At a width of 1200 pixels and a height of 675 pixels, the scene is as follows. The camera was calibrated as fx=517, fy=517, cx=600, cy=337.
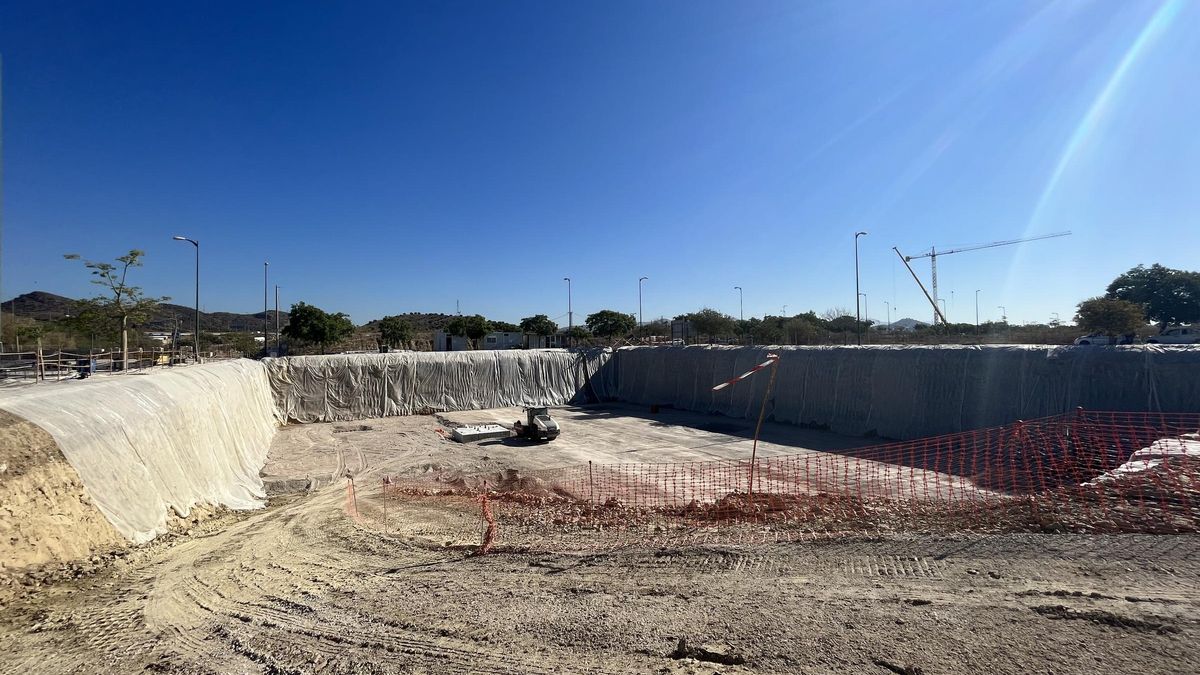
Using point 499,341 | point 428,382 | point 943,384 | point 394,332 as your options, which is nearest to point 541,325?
point 499,341

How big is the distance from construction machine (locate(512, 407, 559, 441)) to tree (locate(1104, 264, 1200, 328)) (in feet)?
187

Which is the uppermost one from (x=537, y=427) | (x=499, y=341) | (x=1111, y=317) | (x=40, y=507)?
(x=1111, y=317)

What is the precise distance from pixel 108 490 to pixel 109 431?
4.29 ft

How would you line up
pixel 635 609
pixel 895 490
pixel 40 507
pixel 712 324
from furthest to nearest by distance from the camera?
pixel 712 324 → pixel 895 490 → pixel 40 507 → pixel 635 609

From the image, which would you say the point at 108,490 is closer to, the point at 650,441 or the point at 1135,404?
the point at 650,441

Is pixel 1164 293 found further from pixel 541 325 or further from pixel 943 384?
pixel 541 325

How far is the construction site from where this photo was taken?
15.0 ft

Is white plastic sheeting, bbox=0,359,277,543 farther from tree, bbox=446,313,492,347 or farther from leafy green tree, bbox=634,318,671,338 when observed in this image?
leafy green tree, bbox=634,318,671,338

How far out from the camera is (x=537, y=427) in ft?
67.9

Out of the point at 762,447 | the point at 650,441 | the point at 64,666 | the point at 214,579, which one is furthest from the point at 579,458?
the point at 64,666

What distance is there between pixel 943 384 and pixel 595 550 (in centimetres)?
1802

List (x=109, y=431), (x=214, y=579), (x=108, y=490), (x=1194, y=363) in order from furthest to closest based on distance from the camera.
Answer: (x=1194, y=363), (x=109, y=431), (x=108, y=490), (x=214, y=579)

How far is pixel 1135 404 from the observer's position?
1565 centimetres

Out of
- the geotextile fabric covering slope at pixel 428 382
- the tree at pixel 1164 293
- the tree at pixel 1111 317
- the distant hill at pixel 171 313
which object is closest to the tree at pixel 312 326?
the geotextile fabric covering slope at pixel 428 382
